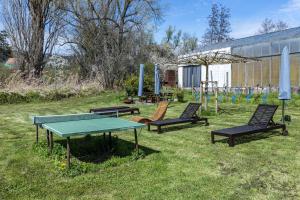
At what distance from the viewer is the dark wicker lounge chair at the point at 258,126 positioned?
25.0 ft

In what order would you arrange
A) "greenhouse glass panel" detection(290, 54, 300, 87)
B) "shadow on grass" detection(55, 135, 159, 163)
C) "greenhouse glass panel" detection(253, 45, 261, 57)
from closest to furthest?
1. "shadow on grass" detection(55, 135, 159, 163)
2. "greenhouse glass panel" detection(290, 54, 300, 87)
3. "greenhouse glass panel" detection(253, 45, 261, 57)

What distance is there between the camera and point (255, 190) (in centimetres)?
478

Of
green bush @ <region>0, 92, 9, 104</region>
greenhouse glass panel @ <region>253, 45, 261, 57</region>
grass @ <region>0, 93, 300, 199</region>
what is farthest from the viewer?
greenhouse glass panel @ <region>253, 45, 261, 57</region>

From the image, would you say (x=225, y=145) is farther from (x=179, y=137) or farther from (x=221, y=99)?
(x=221, y=99)

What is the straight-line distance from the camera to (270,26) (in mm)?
52281

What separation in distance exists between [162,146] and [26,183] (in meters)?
3.26

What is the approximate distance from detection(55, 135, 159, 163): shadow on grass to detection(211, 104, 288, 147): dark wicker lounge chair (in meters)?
1.69

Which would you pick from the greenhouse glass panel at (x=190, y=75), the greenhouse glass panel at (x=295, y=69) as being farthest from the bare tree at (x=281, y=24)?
the greenhouse glass panel at (x=295, y=69)

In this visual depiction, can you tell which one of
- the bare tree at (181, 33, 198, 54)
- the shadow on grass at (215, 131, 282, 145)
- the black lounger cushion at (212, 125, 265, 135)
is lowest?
the shadow on grass at (215, 131, 282, 145)

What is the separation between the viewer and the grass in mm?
4793

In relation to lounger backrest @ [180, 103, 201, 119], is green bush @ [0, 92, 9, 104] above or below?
above

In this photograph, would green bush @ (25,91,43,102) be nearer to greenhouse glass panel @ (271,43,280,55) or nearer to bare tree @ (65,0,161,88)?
bare tree @ (65,0,161,88)

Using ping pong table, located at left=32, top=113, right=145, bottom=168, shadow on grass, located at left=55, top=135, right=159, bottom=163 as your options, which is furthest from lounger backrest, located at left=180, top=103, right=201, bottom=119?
ping pong table, located at left=32, top=113, right=145, bottom=168

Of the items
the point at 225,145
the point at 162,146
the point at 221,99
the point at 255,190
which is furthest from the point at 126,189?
the point at 221,99
